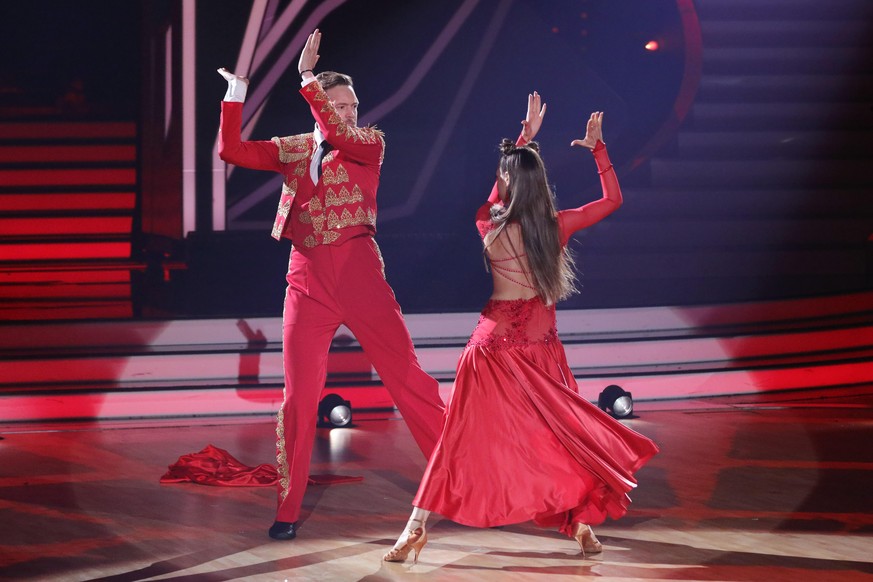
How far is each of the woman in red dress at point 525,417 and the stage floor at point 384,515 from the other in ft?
0.55

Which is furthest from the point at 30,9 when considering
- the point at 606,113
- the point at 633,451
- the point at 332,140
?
the point at 633,451

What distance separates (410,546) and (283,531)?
53 cm

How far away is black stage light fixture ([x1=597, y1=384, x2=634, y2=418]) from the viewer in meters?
5.77

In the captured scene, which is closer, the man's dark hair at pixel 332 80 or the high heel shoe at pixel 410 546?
the high heel shoe at pixel 410 546

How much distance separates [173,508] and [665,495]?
5.97 ft

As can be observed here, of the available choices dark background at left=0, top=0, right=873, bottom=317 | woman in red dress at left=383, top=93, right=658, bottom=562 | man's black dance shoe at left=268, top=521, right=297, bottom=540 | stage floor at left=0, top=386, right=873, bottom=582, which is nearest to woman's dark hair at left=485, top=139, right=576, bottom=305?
woman in red dress at left=383, top=93, right=658, bottom=562

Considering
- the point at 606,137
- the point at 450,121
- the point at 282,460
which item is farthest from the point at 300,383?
the point at 606,137

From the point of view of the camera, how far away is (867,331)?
6.94 metres

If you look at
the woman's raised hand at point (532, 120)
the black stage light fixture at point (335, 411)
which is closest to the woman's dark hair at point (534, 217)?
the woman's raised hand at point (532, 120)

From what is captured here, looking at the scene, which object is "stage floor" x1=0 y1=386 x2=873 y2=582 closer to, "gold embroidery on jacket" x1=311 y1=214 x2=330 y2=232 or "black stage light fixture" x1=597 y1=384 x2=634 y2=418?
"black stage light fixture" x1=597 y1=384 x2=634 y2=418

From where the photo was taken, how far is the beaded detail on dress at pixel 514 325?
3184 mm

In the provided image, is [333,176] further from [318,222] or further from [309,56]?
[309,56]

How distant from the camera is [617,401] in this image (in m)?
5.78

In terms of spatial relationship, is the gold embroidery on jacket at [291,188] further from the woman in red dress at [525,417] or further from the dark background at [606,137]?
the dark background at [606,137]
